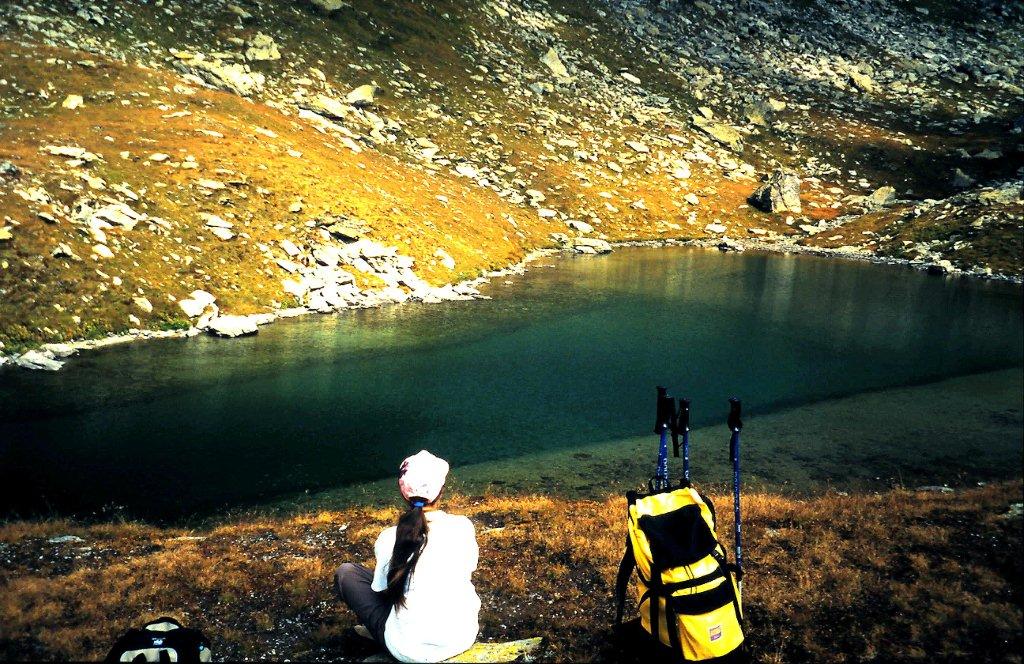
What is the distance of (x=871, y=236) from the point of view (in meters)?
73.8

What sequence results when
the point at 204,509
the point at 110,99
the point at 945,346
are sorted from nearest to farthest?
1. the point at 204,509
2. the point at 945,346
3. the point at 110,99

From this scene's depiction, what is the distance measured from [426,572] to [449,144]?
239 ft

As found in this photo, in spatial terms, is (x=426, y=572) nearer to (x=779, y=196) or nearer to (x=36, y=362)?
(x=36, y=362)

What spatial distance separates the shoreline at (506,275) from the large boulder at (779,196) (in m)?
8.44

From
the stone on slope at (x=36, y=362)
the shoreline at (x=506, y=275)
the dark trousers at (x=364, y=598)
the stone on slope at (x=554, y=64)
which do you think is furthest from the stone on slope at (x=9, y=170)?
the stone on slope at (x=554, y=64)

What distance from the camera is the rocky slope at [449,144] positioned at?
124ft

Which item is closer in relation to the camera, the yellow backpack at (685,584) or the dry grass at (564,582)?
the yellow backpack at (685,584)

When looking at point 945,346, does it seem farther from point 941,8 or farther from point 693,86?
point 941,8

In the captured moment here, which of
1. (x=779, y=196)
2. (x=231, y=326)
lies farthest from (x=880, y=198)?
(x=231, y=326)

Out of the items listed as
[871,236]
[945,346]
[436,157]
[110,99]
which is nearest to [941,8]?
[871,236]

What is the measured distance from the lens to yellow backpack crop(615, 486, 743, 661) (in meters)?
6.56

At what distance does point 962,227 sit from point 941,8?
99324 millimetres

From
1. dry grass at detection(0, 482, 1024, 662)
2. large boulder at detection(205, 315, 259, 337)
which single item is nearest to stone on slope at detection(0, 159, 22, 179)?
large boulder at detection(205, 315, 259, 337)

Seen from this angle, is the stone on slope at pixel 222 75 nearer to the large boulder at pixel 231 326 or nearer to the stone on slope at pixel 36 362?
the large boulder at pixel 231 326
